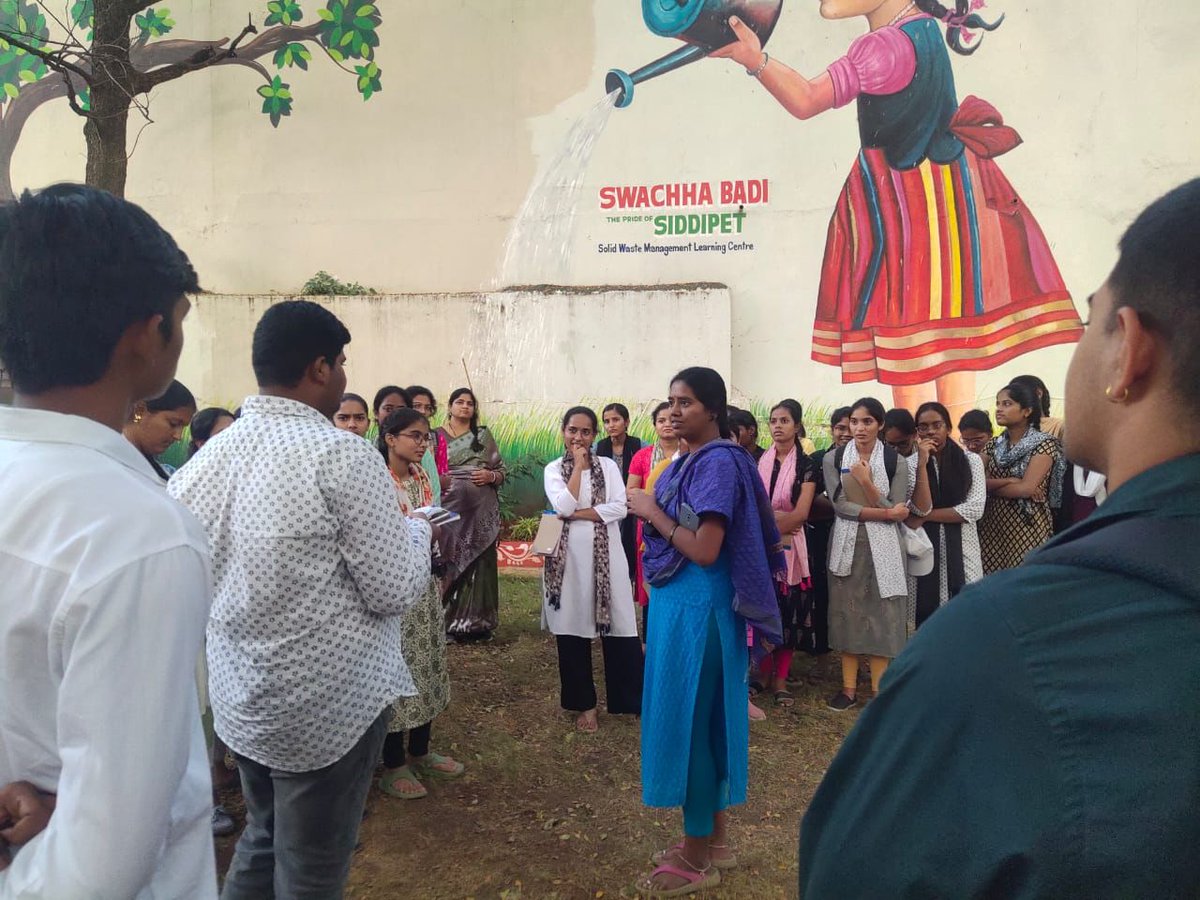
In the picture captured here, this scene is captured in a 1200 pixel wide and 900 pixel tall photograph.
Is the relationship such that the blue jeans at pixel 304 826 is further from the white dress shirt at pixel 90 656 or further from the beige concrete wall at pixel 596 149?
the beige concrete wall at pixel 596 149

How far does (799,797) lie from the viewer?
3.52 meters

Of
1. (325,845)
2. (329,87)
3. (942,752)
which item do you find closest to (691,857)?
(325,845)

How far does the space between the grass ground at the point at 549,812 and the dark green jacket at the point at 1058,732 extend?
2.39 m

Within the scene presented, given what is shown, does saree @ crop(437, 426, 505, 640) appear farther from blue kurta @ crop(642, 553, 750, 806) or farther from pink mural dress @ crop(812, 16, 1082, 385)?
pink mural dress @ crop(812, 16, 1082, 385)

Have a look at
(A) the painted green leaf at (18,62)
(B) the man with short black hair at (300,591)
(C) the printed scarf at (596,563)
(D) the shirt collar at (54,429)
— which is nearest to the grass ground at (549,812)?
(C) the printed scarf at (596,563)

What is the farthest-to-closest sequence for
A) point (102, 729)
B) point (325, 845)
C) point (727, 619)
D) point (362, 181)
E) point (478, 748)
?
point (362, 181) → point (478, 748) → point (727, 619) → point (325, 845) → point (102, 729)

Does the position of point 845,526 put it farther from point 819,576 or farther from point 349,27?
point 349,27

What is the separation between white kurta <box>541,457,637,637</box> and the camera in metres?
4.23

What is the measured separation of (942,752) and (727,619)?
2.03 metres

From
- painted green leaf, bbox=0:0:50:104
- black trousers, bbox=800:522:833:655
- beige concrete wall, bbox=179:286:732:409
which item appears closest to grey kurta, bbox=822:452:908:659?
black trousers, bbox=800:522:833:655

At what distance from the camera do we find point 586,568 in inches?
168

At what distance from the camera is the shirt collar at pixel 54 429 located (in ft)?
3.18

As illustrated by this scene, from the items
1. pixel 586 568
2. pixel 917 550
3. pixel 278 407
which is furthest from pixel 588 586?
pixel 278 407

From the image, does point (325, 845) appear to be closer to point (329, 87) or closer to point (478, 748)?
point (478, 748)
